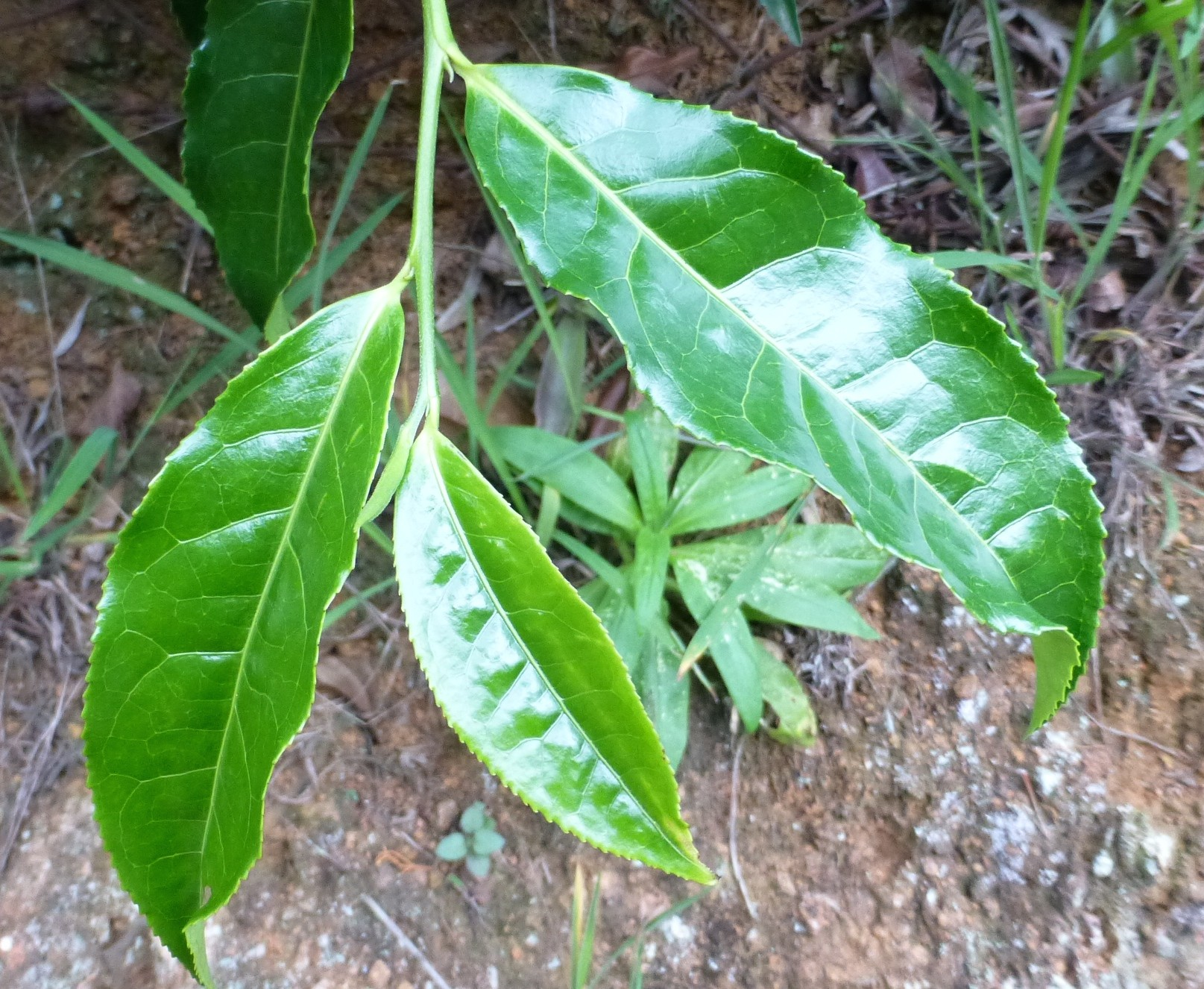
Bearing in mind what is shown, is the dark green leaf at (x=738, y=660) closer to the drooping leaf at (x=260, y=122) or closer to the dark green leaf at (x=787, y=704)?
the dark green leaf at (x=787, y=704)

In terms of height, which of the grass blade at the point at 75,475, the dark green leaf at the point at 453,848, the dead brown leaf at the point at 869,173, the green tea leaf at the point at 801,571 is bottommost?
the dark green leaf at the point at 453,848

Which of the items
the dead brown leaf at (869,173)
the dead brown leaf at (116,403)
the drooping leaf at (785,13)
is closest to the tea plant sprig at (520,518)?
the drooping leaf at (785,13)

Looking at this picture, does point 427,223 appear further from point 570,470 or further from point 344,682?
point 344,682

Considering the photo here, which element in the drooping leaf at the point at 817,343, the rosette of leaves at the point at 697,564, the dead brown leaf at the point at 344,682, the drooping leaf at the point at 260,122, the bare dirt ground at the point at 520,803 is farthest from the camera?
the dead brown leaf at the point at 344,682

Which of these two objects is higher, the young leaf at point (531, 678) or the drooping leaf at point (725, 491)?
the young leaf at point (531, 678)

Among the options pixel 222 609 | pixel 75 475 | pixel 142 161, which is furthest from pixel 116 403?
pixel 222 609

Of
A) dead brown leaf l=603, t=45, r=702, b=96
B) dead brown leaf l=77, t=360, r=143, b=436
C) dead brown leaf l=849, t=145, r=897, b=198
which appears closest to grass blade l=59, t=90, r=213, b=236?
dead brown leaf l=77, t=360, r=143, b=436

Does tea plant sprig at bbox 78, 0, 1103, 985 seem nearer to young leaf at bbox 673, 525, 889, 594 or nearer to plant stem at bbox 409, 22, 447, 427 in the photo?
plant stem at bbox 409, 22, 447, 427

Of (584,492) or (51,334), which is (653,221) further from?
(51,334)
